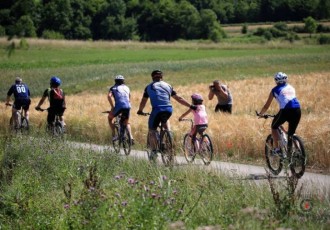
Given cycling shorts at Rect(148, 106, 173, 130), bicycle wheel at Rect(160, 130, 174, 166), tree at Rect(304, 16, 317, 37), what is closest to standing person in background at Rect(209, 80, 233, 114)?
cycling shorts at Rect(148, 106, 173, 130)

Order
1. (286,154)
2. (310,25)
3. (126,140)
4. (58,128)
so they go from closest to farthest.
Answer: (286,154) → (126,140) → (58,128) → (310,25)

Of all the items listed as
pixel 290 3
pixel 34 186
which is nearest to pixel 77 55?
pixel 290 3

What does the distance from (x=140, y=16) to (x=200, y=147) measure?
81.1 meters

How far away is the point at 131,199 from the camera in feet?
23.8

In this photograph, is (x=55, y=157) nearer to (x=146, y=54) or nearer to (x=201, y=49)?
(x=146, y=54)

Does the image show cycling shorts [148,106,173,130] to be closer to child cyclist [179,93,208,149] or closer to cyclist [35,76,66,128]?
child cyclist [179,93,208,149]

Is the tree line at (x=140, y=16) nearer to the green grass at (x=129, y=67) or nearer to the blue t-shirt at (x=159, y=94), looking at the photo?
the blue t-shirt at (x=159, y=94)

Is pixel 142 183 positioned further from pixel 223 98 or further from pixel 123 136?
pixel 223 98

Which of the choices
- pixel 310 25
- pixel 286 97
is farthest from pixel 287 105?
pixel 310 25

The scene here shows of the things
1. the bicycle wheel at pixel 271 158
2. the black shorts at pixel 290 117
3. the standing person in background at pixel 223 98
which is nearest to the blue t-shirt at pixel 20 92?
the standing person in background at pixel 223 98

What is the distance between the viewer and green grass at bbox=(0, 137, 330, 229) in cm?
675

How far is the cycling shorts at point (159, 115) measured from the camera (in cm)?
1269

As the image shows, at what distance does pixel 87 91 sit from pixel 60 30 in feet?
117

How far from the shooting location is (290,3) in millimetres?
64750
